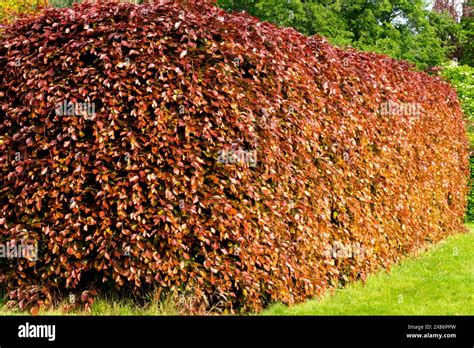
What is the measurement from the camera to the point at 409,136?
8766mm

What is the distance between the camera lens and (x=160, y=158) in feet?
17.0

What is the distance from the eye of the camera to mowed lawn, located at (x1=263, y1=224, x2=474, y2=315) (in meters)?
5.93

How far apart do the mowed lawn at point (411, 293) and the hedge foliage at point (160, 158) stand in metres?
0.32

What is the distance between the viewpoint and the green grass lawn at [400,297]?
17.7 ft

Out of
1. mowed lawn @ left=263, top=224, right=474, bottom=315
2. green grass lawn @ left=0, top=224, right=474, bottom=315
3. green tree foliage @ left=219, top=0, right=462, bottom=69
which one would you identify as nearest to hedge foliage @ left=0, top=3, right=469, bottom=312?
green grass lawn @ left=0, top=224, right=474, bottom=315

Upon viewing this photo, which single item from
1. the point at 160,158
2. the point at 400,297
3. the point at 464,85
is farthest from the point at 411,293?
the point at 464,85

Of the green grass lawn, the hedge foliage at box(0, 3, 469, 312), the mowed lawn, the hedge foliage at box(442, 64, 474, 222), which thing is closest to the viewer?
the hedge foliage at box(0, 3, 469, 312)

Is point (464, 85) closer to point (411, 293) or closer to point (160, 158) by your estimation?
point (411, 293)

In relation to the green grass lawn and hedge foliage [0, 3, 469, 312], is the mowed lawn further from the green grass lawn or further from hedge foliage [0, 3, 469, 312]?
hedge foliage [0, 3, 469, 312]
